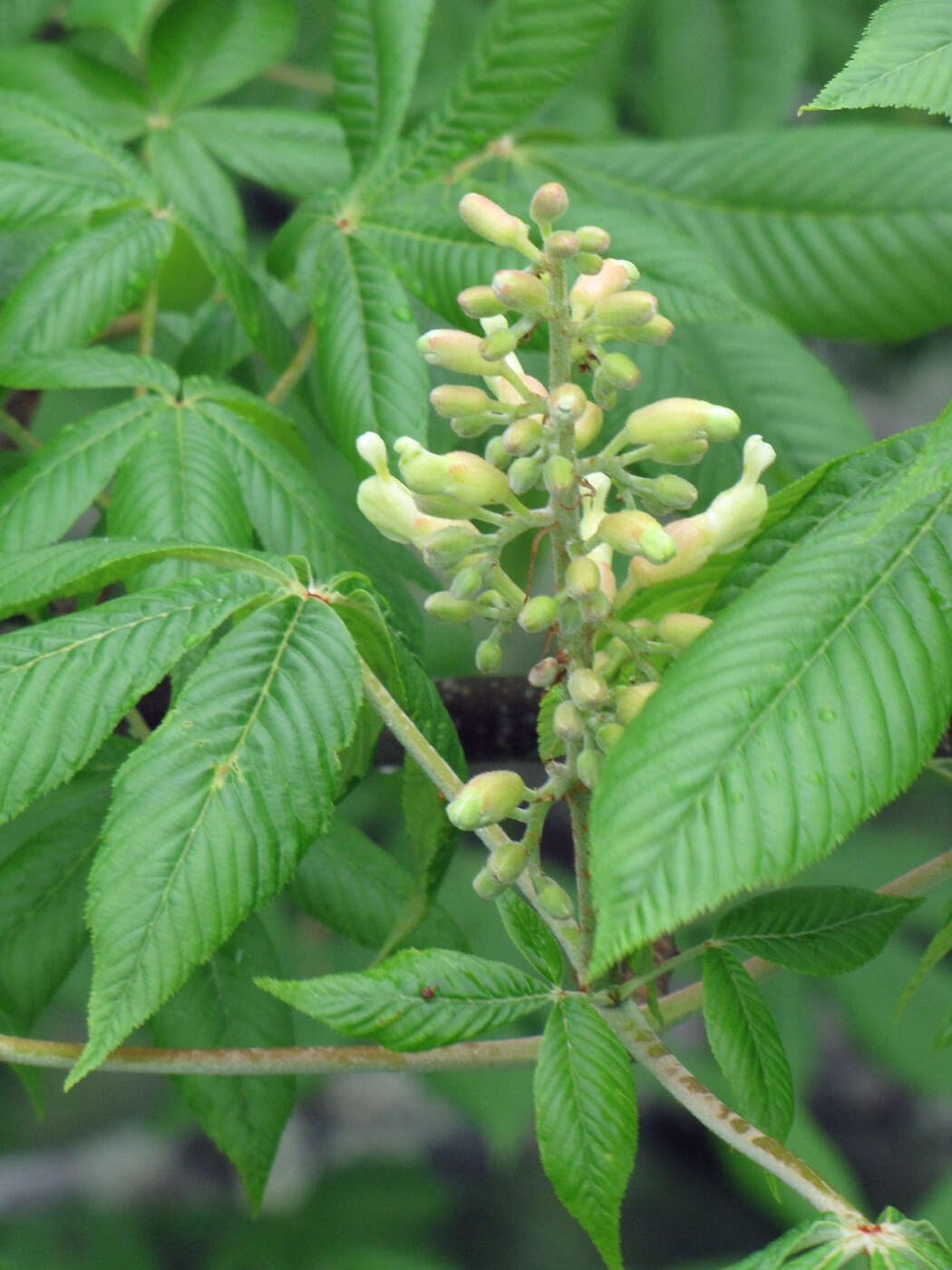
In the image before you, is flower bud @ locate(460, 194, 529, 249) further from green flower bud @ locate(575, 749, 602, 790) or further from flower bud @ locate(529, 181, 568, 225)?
green flower bud @ locate(575, 749, 602, 790)

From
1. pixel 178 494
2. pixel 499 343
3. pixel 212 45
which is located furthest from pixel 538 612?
pixel 212 45

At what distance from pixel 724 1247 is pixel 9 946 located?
8.58 feet

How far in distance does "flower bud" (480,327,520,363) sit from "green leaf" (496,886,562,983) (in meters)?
0.38

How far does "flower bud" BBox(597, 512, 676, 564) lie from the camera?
793mm

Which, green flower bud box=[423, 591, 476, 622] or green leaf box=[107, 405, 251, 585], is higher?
green flower bud box=[423, 591, 476, 622]

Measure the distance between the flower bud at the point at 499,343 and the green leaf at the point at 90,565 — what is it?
0.77ft

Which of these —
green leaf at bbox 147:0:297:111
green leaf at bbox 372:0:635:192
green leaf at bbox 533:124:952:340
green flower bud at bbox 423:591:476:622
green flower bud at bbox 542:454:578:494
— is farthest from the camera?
green leaf at bbox 147:0:297:111

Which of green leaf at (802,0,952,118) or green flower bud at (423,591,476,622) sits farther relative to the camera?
green flower bud at (423,591,476,622)

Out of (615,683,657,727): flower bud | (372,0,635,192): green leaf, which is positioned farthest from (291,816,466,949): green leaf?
(372,0,635,192): green leaf

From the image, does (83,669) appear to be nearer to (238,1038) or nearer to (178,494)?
(178,494)

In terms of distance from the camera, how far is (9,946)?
3.70ft

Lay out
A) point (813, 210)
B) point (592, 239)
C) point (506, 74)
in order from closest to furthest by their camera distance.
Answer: point (592, 239), point (506, 74), point (813, 210)

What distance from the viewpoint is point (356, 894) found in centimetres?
118

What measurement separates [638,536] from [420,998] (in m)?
0.33
